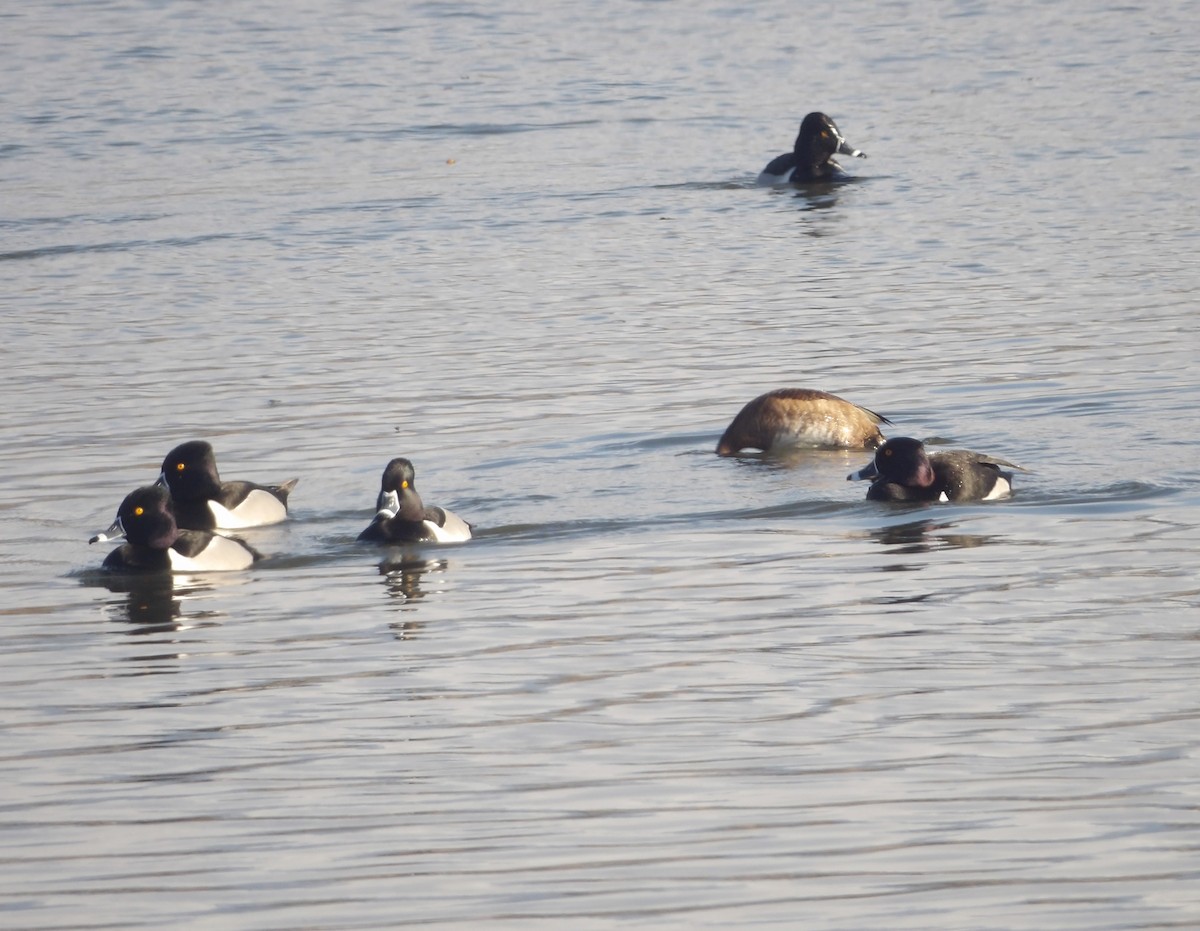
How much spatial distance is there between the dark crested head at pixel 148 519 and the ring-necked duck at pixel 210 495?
1.62ft

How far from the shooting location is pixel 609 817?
6.21 metres

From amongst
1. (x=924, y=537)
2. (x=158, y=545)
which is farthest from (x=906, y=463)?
(x=158, y=545)

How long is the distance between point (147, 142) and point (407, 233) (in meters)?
8.59

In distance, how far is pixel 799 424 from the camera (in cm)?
1250

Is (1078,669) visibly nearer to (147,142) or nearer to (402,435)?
(402,435)

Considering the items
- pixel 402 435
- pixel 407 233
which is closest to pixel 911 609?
pixel 402 435

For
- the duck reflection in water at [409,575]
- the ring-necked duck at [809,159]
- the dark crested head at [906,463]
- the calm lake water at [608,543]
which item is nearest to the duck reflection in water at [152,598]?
the calm lake water at [608,543]

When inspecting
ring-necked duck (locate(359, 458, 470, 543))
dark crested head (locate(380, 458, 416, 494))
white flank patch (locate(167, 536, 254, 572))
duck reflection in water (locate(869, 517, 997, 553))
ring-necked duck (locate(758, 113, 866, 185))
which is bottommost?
duck reflection in water (locate(869, 517, 997, 553))

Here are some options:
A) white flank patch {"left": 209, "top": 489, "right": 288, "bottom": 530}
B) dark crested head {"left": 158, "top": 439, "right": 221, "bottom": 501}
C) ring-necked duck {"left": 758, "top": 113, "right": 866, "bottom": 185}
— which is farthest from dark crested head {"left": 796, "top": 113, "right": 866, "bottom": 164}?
white flank patch {"left": 209, "top": 489, "right": 288, "bottom": 530}

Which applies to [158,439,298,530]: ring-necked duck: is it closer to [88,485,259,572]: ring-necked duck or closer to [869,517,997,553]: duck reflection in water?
[88,485,259,572]: ring-necked duck

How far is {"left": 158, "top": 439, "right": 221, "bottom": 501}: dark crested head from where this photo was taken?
11570 mm

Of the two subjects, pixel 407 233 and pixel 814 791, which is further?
pixel 407 233

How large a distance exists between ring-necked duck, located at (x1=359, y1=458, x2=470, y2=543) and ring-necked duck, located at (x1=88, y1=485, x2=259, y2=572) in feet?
2.37

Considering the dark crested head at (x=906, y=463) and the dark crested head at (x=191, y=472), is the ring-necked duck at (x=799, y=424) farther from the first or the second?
the dark crested head at (x=191, y=472)
